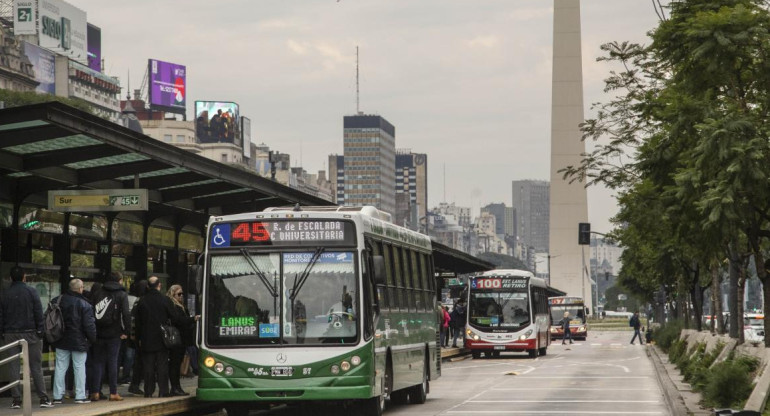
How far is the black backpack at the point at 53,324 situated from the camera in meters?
17.5

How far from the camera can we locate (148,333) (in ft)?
62.0

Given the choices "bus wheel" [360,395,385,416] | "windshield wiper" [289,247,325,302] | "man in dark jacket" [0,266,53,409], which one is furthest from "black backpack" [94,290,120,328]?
"bus wheel" [360,395,385,416]

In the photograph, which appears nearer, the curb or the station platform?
the station platform

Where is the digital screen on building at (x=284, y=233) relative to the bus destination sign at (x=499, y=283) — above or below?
above

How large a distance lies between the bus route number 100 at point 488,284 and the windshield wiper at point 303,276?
27.6 metres

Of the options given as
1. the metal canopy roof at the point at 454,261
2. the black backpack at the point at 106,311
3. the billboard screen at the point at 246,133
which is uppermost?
the billboard screen at the point at 246,133

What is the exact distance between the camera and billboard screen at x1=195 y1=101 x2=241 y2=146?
7018 inches

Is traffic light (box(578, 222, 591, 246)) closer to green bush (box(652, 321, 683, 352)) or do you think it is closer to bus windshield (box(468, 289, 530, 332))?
green bush (box(652, 321, 683, 352))

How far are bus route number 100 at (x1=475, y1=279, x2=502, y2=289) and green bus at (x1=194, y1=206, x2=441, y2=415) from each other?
26.8m

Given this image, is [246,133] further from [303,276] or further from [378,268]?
[378,268]

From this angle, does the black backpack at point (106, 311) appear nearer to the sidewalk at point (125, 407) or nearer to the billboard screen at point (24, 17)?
the sidewalk at point (125, 407)

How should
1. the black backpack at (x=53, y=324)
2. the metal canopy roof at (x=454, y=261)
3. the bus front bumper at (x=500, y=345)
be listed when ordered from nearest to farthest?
the black backpack at (x=53, y=324)
the metal canopy roof at (x=454, y=261)
the bus front bumper at (x=500, y=345)

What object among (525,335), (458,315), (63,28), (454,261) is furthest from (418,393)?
(63,28)

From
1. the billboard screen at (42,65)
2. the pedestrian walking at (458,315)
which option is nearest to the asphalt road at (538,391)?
the pedestrian walking at (458,315)
